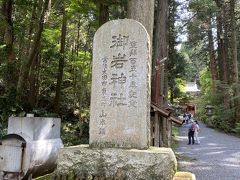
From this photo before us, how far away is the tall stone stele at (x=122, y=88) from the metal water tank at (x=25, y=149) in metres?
2.07

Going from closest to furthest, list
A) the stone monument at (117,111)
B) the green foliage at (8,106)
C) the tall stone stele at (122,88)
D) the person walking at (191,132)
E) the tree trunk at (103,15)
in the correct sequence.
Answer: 1. the stone monument at (117,111)
2. the tall stone stele at (122,88)
3. the tree trunk at (103,15)
4. the green foliage at (8,106)
5. the person walking at (191,132)

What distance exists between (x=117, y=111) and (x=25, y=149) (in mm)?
2574

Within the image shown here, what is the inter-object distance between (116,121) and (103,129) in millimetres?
264

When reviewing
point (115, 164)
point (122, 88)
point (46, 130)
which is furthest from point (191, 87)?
point (115, 164)

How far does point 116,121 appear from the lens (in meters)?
5.44

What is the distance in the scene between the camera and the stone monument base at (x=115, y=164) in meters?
4.82

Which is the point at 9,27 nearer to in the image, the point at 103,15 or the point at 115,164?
the point at 103,15

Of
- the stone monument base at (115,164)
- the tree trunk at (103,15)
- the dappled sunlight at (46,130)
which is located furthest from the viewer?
the tree trunk at (103,15)

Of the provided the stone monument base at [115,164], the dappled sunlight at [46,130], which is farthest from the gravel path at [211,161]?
the stone monument base at [115,164]

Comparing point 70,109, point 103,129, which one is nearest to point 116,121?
point 103,129

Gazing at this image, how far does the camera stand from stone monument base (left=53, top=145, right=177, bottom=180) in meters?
4.82

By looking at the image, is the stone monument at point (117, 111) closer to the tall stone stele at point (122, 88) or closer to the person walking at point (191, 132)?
the tall stone stele at point (122, 88)

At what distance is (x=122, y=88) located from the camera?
17.9 ft

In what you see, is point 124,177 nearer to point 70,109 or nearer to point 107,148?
point 107,148
